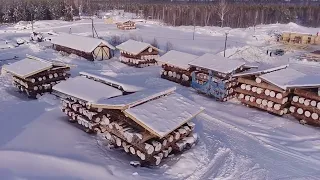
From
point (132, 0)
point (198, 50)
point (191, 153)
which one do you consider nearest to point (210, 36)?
point (198, 50)

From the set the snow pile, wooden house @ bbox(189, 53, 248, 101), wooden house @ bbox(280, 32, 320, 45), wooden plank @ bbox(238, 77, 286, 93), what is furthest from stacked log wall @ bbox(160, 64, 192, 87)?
wooden house @ bbox(280, 32, 320, 45)

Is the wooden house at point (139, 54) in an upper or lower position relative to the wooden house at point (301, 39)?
lower

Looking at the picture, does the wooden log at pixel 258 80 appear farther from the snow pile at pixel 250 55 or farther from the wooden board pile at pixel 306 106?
the snow pile at pixel 250 55

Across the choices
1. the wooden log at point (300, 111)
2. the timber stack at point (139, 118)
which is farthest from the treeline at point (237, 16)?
the timber stack at point (139, 118)

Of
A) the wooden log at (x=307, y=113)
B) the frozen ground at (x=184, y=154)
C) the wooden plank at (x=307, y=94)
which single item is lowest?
the frozen ground at (x=184, y=154)

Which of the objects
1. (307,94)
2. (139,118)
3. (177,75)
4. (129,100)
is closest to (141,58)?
(177,75)

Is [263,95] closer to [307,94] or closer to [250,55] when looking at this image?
[307,94]
